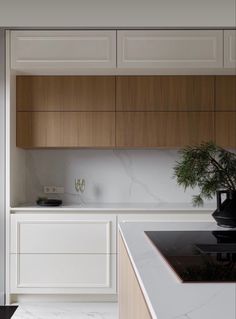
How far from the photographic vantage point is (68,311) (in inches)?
133

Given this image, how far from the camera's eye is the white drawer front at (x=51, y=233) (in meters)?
3.56

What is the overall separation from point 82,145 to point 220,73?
1396mm

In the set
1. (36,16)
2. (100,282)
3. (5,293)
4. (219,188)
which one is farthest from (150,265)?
(36,16)

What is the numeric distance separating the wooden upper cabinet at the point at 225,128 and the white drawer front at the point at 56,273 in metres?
1.51

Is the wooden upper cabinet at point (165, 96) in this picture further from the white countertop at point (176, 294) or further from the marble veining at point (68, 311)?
the white countertop at point (176, 294)

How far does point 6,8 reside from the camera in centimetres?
357

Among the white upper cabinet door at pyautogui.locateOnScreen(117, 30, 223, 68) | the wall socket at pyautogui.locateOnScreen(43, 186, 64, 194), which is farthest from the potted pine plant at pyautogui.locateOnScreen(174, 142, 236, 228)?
the wall socket at pyautogui.locateOnScreen(43, 186, 64, 194)

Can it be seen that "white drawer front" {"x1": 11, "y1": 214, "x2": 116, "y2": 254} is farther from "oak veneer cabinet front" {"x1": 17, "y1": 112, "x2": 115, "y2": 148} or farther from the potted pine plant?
the potted pine plant

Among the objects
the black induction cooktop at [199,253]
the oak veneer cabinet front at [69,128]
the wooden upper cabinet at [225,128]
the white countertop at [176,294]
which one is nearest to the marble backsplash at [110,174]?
the oak veneer cabinet front at [69,128]

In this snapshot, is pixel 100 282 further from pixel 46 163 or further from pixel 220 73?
pixel 220 73

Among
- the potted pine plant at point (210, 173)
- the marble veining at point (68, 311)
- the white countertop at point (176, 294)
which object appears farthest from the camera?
the marble veining at point (68, 311)

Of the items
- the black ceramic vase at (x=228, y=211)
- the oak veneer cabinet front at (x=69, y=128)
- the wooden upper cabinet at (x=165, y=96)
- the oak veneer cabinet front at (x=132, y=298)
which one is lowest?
the oak veneer cabinet front at (x=132, y=298)

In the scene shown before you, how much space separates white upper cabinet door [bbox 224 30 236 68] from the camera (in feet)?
11.9

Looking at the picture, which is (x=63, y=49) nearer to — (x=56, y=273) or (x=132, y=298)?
(x=56, y=273)
